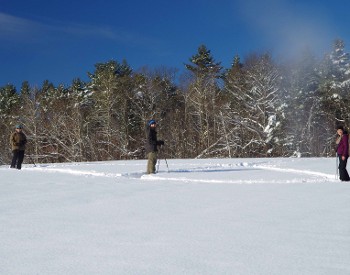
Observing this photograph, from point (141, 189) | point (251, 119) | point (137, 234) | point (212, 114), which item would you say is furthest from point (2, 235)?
point (212, 114)

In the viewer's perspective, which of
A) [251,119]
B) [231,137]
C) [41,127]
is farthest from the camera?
[41,127]

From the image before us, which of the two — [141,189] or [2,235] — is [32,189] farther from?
[2,235]

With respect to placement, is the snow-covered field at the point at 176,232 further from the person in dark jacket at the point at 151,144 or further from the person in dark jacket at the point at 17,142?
the person in dark jacket at the point at 17,142

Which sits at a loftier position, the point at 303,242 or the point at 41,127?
the point at 41,127

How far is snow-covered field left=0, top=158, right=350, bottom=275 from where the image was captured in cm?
381

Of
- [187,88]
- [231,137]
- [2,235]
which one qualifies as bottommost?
[2,235]

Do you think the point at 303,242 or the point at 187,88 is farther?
the point at 187,88

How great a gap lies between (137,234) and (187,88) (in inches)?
Answer: 1629

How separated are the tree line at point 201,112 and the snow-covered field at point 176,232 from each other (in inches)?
1137

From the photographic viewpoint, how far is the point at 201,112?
41344mm

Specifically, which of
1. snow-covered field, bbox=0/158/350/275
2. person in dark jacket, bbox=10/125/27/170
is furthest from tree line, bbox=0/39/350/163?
snow-covered field, bbox=0/158/350/275

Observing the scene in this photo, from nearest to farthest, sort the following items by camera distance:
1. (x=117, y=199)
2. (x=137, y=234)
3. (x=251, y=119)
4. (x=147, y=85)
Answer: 1. (x=137, y=234)
2. (x=117, y=199)
3. (x=251, y=119)
4. (x=147, y=85)

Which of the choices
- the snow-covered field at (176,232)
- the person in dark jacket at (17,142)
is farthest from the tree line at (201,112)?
the snow-covered field at (176,232)

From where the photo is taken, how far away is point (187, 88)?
4584cm
